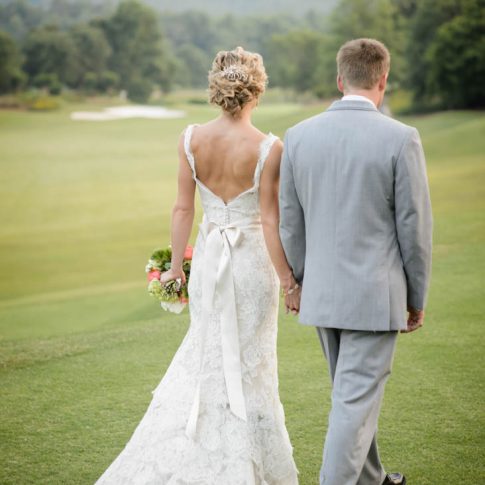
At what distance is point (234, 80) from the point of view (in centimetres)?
328

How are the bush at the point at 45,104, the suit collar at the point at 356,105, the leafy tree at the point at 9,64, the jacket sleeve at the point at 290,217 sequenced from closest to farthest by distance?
the suit collar at the point at 356,105 < the jacket sleeve at the point at 290,217 < the leafy tree at the point at 9,64 < the bush at the point at 45,104

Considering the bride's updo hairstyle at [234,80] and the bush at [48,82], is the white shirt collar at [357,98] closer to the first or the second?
the bride's updo hairstyle at [234,80]

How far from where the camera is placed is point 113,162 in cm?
1755

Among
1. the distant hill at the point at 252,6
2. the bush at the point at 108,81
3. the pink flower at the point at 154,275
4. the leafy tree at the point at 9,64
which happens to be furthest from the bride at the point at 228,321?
the distant hill at the point at 252,6

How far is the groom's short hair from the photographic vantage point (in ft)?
9.56

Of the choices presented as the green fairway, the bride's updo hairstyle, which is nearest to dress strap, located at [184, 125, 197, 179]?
the bride's updo hairstyle

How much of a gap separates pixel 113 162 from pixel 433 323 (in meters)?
12.6

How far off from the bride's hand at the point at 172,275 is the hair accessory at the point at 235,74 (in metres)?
0.89

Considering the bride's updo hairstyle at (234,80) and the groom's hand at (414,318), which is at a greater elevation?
the bride's updo hairstyle at (234,80)

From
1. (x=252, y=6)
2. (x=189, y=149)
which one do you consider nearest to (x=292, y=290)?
(x=189, y=149)

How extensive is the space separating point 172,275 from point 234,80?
36.3 inches

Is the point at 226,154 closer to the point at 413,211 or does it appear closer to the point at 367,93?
the point at 367,93

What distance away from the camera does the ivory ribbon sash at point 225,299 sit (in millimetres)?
3363

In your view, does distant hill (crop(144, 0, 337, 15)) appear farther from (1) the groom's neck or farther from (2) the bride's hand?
(1) the groom's neck
